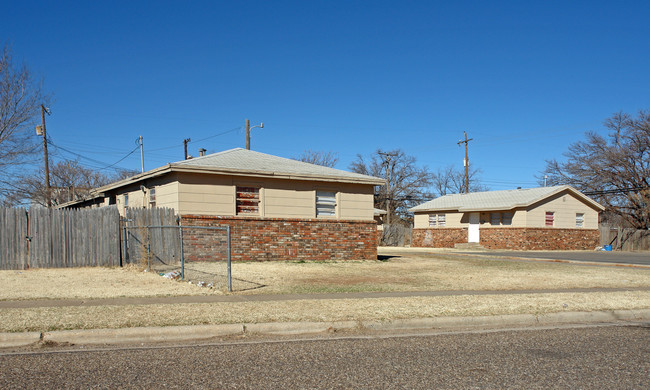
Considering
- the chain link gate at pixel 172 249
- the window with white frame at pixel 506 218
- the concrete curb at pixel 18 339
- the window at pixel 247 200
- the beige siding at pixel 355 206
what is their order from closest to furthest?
the concrete curb at pixel 18 339 → the chain link gate at pixel 172 249 → the window at pixel 247 200 → the beige siding at pixel 355 206 → the window with white frame at pixel 506 218

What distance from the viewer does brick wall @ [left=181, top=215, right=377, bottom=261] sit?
1734 cm

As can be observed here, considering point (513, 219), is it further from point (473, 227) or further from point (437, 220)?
point (437, 220)

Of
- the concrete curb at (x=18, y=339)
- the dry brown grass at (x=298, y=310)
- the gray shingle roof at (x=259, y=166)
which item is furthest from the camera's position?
the gray shingle roof at (x=259, y=166)

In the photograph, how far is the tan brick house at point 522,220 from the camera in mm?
32844

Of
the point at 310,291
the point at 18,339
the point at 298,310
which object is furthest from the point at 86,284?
the point at 298,310

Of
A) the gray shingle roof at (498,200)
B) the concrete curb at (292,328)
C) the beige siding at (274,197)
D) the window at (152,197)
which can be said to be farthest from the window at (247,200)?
the gray shingle roof at (498,200)

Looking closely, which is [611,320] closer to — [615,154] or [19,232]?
[19,232]

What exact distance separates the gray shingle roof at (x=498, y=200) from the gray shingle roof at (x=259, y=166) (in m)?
A: 16.3

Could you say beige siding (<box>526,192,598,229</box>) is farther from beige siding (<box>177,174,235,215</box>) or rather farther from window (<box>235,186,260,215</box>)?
beige siding (<box>177,174,235,215</box>)

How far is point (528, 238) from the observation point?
3250 cm

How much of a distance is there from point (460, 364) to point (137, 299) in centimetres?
635

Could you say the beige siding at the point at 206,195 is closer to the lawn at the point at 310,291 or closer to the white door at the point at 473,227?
the lawn at the point at 310,291

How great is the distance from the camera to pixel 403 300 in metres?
9.80

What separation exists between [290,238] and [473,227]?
20963 millimetres
